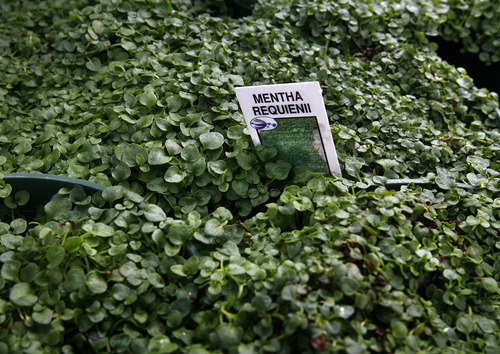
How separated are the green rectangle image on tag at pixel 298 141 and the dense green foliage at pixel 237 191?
0.15ft

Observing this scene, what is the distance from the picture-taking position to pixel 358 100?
185 cm

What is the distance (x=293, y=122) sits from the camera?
1521 mm

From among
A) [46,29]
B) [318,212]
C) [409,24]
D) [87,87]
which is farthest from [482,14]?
[46,29]

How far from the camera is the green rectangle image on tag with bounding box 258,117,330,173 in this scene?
152cm

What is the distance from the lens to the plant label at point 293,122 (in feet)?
4.81

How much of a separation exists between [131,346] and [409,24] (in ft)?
6.73

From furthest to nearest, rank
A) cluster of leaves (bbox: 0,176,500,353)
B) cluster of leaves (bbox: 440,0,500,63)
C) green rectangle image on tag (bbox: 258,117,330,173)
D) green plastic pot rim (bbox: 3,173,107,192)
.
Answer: cluster of leaves (bbox: 440,0,500,63), green rectangle image on tag (bbox: 258,117,330,173), green plastic pot rim (bbox: 3,173,107,192), cluster of leaves (bbox: 0,176,500,353)

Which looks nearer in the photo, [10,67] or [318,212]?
[318,212]

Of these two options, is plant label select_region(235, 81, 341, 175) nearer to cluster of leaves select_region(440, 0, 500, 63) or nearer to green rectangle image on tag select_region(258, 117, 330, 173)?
green rectangle image on tag select_region(258, 117, 330, 173)

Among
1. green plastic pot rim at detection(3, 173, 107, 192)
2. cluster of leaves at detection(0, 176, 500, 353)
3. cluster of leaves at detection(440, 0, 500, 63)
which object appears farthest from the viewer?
cluster of leaves at detection(440, 0, 500, 63)

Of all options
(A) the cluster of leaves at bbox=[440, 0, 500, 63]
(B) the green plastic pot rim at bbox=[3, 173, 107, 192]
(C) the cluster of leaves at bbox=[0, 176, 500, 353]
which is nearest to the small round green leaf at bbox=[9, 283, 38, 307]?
(C) the cluster of leaves at bbox=[0, 176, 500, 353]

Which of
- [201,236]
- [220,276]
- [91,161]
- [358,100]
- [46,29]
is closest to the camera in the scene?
[220,276]

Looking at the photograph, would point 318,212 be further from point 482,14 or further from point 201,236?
point 482,14

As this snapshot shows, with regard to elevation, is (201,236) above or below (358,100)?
below
